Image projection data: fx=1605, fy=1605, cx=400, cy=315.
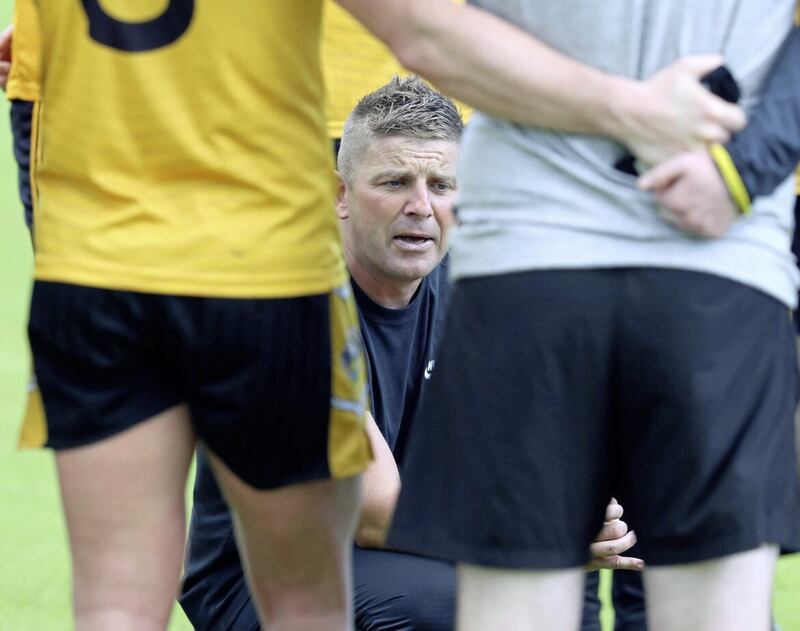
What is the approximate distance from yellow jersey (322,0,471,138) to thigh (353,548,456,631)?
142 centimetres

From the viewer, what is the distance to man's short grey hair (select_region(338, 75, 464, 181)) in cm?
333

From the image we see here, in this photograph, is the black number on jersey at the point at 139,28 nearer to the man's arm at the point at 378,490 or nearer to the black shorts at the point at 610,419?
the black shorts at the point at 610,419

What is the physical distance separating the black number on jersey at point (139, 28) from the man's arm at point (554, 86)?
292 millimetres

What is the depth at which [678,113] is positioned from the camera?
6.30 ft

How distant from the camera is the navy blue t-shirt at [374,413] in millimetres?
3033

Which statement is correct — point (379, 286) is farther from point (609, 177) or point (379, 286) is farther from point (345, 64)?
point (609, 177)

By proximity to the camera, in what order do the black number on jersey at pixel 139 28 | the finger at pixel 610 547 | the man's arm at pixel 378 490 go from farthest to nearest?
1. the man's arm at pixel 378 490
2. the finger at pixel 610 547
3. the black number on jersey at pixel 139 28

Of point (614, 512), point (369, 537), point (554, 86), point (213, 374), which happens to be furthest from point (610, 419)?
point (369, 537)

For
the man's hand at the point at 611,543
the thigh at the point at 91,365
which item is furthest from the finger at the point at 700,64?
the man's hand at the point at 611,543

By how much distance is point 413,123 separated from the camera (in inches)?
131

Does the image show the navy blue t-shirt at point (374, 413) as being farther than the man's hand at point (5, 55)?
No

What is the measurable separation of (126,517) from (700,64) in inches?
39.4

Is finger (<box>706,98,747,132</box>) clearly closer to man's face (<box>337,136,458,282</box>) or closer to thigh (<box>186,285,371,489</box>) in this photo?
thigh (<box>186,285,371,489</box>)

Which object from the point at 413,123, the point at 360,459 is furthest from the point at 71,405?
the point at 413,123
